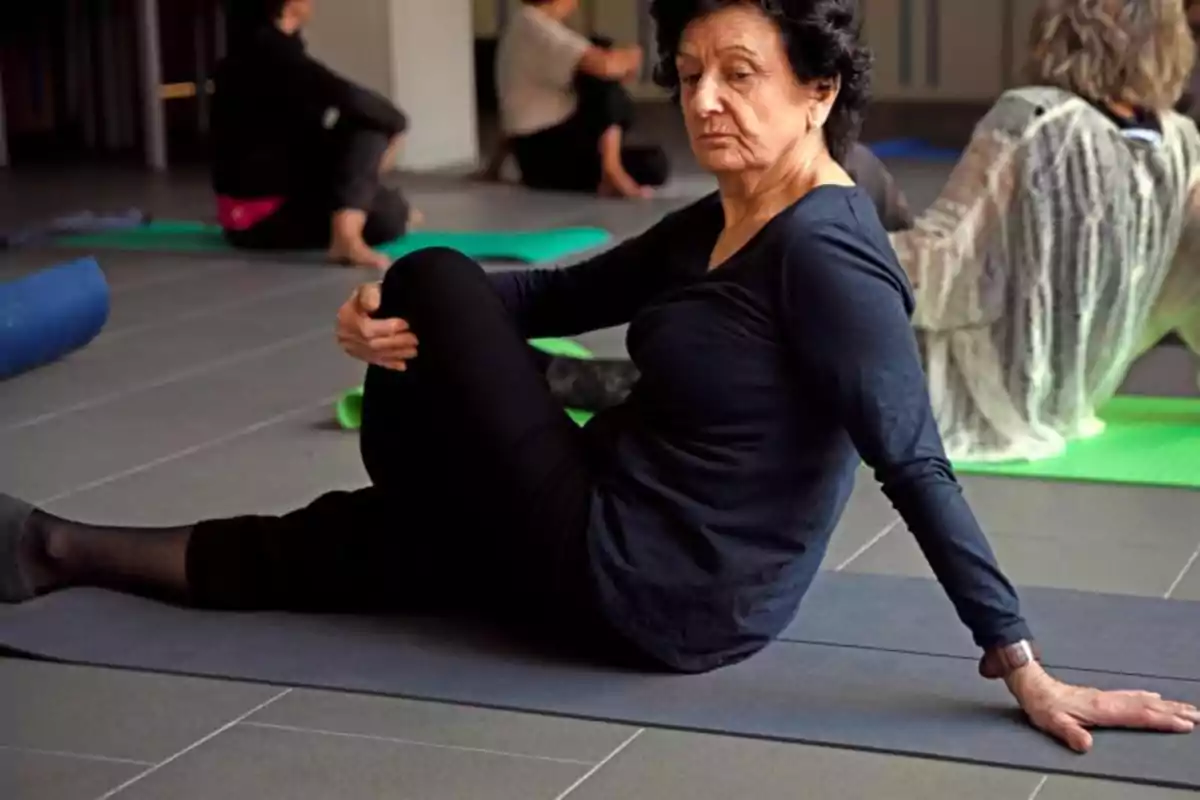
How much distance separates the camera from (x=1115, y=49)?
3301 mm

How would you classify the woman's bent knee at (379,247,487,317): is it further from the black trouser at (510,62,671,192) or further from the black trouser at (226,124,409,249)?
the black trouser at (510,62,671,192)

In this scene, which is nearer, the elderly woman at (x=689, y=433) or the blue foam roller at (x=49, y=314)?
the elderly woman at (x=689, y=433)

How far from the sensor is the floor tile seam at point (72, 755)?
7.11 ft

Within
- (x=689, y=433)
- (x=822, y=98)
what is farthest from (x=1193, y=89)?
(x=689, y=433)

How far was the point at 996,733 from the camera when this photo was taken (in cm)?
217

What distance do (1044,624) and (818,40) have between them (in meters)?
0.81

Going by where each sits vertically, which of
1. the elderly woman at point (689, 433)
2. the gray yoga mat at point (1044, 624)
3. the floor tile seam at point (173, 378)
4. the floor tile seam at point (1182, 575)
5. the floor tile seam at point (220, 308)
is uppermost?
the elderly woman at point (689, 433)

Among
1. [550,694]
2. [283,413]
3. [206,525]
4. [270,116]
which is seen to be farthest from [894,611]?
[270,116]

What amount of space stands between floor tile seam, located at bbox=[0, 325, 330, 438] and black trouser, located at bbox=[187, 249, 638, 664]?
4.21ft

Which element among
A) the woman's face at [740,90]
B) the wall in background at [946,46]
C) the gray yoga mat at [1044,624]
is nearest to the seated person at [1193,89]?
the gray yoga mat at [1044,624]

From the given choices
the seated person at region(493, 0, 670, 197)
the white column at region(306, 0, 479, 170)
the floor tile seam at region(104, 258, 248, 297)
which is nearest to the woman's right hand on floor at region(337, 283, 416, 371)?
the floor tile seam at region(104, 258, 248, 297)

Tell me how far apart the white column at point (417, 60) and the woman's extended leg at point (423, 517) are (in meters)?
5.34

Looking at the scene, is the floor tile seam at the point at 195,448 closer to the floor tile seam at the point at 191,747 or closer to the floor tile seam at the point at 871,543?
the floor tile seam at the point at 191,747

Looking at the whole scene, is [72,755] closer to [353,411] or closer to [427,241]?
[353,411]
